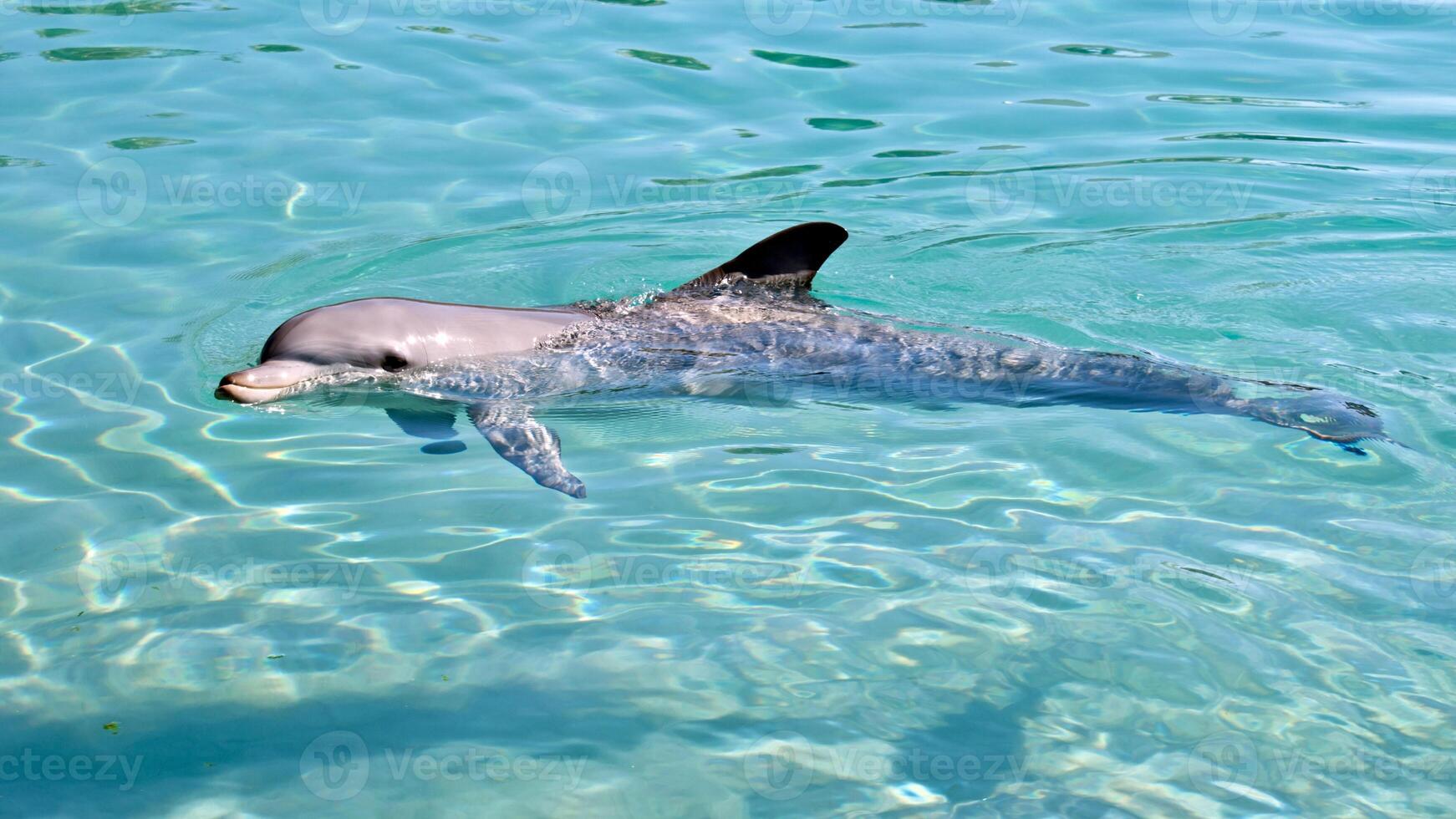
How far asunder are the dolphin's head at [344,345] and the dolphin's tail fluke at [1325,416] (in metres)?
4.22

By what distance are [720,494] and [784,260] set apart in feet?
6.55

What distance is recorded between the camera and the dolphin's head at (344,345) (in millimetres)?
6836

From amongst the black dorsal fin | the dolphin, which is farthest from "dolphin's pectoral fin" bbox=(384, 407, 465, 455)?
the black dorsal fin

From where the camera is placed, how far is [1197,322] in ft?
25.3

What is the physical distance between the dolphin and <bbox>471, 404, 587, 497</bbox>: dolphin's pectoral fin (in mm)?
24

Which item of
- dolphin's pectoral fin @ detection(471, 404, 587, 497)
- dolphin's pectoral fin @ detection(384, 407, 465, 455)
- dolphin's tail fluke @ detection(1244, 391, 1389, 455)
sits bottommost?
dolphin's pectoral fin @ detection(384, 407, 465, 455)

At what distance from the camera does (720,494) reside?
19.3 feet

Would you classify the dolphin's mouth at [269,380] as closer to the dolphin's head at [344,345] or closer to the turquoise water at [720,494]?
the dolphin's head at [344,345]

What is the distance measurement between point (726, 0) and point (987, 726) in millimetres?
11792

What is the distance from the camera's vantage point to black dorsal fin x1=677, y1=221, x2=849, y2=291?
24.0 feet

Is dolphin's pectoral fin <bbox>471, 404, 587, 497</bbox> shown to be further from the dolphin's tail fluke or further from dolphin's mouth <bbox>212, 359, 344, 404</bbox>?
the dolphin's tail fluke

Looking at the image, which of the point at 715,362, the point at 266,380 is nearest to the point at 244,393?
the point at 266,380

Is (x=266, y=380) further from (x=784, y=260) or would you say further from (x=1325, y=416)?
(x=1325, y=416)

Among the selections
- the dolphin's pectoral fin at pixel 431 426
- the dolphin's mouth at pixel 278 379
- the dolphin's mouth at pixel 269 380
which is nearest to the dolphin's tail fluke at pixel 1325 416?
the dolphin's pectoral fin at pixel 431 426
